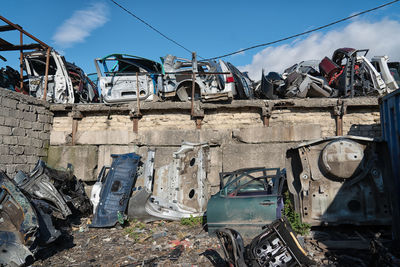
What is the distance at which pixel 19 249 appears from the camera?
383 cm

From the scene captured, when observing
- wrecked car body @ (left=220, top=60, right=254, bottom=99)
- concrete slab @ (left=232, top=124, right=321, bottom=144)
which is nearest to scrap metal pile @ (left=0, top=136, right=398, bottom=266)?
concrete slab @ (left=232, top=124, right=321, bottom=144)

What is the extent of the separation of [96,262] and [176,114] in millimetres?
4501

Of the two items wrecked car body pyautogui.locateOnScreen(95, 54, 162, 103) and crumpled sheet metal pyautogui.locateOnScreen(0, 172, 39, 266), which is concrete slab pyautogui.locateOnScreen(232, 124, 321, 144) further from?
crumpled sheet metal pyautogui.locateOnScreen(0, 172, 39, 266)

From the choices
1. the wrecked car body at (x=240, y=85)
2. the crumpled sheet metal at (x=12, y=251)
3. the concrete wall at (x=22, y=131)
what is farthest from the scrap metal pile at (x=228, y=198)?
the wrecked car body at (x=240, y=85)

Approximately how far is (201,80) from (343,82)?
3.95 metres

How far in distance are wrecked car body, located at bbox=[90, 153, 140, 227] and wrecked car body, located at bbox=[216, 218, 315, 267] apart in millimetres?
3332

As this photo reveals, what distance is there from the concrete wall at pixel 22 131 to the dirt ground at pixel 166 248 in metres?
2.59

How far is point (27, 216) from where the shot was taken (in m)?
4.19

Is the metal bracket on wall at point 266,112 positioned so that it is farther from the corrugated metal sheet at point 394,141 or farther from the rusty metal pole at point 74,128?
the rusty metal pole at point 74,128

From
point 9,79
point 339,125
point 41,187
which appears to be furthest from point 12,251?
point 9,79

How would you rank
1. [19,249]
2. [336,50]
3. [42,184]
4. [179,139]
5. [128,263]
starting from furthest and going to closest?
[336,50] → [179,139] → [42,184] → [128,263] → [19,249]

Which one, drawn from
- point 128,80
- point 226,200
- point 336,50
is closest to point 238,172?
→ point 226,200

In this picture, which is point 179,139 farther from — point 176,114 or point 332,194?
point 332,194

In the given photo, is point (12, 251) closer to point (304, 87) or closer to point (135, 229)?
point (135, 229)
